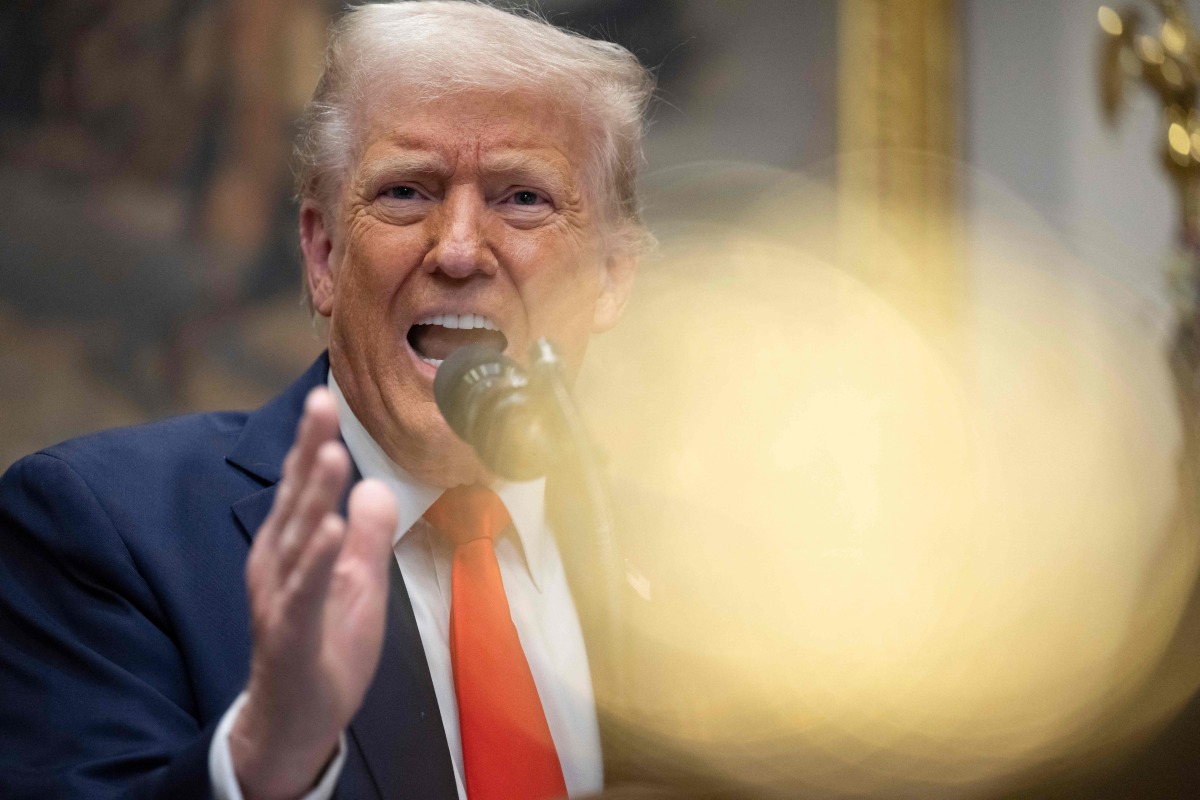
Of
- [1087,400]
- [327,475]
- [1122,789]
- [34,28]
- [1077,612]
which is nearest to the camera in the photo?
[327,475]

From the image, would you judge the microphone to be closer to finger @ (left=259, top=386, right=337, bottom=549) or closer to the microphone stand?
the microphone stand

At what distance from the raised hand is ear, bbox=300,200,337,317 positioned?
3.11 feet

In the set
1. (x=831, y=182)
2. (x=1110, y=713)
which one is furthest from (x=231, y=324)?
(x=1110, y=713)

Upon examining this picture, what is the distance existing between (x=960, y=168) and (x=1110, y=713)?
234 cm

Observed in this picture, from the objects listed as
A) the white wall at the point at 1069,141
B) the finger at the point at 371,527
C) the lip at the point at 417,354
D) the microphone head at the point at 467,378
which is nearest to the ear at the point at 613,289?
the lip at the point at 417,354

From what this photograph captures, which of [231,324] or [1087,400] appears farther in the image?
[1087,400]

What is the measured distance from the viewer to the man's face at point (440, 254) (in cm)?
164

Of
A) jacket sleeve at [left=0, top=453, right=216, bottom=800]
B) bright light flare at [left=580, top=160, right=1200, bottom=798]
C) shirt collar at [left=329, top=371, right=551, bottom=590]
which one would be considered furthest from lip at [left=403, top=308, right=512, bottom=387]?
bright light flare at [left=580, top=160, right=1200, bottom=798]

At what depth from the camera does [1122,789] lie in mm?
1071

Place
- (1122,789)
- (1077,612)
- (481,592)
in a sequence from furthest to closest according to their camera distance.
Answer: (1077,612)
(481,592)
(1122,789)

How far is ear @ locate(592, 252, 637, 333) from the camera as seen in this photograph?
1.96 m

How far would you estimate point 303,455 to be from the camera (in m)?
0.90

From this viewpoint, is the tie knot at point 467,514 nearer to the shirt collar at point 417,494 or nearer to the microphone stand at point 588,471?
the shirt collar at point 417,494

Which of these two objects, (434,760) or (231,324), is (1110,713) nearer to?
(434,760)
